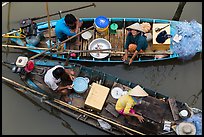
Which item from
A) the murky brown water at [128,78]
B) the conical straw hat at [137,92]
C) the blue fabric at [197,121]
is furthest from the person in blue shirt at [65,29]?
the blue fabric at [197,121]

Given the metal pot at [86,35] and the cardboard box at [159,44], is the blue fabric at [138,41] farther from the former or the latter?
the metal pot at [86,35]

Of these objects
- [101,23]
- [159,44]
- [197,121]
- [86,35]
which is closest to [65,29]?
[86,35]

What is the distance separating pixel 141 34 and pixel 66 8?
103 inches

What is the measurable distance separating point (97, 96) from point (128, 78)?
136 cm

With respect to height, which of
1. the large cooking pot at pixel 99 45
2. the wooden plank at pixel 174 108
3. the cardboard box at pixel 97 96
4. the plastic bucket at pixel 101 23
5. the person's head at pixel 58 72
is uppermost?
the plastic bucket at pixel 101 23

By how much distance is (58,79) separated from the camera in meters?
8.19

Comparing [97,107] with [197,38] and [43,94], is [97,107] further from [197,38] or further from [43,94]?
[197,38]

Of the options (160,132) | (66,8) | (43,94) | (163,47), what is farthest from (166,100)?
(66,8)

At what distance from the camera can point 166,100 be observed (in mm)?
8414

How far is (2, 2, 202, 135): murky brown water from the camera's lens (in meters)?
9.24

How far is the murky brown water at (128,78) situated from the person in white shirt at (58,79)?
0.91m

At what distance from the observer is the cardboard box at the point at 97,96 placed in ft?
27.6

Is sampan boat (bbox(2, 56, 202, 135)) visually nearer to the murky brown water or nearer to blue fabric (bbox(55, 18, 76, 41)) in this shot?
the murky brown water

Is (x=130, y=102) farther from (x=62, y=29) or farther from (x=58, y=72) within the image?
(x=62, y=29)
